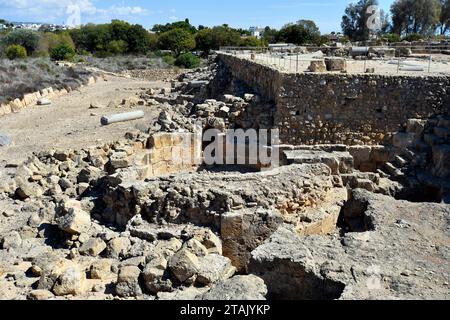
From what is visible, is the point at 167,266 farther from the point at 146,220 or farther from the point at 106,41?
the point at 106,41

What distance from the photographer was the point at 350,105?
1175cm

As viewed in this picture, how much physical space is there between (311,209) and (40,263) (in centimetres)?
481

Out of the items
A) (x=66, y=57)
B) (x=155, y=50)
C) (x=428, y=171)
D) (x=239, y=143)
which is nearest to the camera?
(x=428, y=171)

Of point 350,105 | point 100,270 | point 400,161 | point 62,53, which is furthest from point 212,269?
point 62,53

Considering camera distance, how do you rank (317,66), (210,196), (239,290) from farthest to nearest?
(317,66) < (210,196) < (239,290)

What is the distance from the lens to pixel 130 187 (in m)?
8.07

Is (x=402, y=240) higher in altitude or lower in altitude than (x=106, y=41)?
lower

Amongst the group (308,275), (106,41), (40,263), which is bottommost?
(40,263)

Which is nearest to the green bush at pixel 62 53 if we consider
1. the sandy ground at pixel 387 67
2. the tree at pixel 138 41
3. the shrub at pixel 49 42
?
the shrub at pixel 49 42

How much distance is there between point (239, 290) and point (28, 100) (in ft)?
70.9

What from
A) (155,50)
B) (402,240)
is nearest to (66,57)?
(155,50)

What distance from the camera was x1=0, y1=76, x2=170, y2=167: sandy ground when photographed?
1486 centimetres

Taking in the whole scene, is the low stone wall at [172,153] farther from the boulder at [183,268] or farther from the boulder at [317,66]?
the boulder at [183,268]

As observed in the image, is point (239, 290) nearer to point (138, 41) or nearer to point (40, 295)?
point (40, 295)
